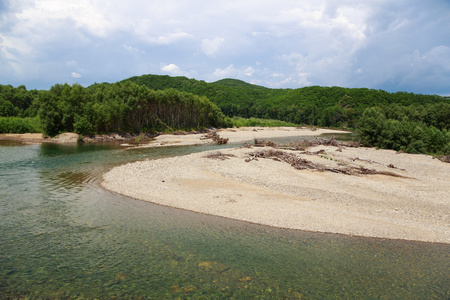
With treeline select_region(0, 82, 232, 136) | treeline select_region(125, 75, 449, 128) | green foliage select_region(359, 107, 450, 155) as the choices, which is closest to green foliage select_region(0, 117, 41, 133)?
treeline select_region(0, 82, 232, 136)

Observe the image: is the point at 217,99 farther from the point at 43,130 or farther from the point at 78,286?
the point at 78,286

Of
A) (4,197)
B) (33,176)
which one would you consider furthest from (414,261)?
(33,176)

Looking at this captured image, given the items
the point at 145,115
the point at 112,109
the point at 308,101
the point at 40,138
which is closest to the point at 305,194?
the point at 112,109

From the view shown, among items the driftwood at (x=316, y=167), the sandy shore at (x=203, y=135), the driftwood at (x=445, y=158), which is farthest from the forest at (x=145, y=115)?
the driftwood at (x=316, y=167)

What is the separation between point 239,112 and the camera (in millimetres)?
144250

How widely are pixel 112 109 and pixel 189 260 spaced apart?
5356cm

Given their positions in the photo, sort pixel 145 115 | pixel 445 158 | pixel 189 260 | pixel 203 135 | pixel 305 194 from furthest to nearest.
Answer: pixel 145 115, pixel 203 135, pixel 445 158, pixel 305 194, pixel 189 260

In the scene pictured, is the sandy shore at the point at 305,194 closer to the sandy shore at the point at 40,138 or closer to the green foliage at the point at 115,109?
the sandy shore at the point at 40,138

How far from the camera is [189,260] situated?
26.2 ft

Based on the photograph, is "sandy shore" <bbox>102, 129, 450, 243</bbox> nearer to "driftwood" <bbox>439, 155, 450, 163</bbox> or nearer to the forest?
"driftwood" <bbox>439, 155, 450, 163</bbox>

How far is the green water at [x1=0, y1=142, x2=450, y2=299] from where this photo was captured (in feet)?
21.5

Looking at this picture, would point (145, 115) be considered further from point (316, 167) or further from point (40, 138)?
point (316, 167)

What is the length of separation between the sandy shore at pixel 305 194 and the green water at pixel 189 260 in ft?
3.12

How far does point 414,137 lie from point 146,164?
31848 mm
